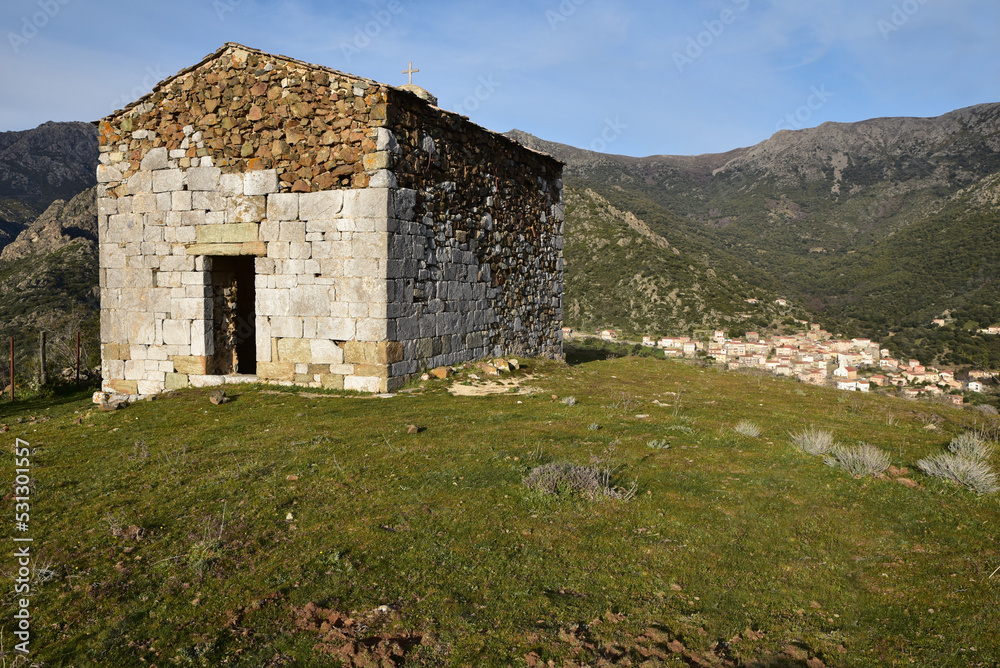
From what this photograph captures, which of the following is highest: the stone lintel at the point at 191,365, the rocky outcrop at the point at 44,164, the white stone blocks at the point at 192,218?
the rocky outcrop at the point at 44,164

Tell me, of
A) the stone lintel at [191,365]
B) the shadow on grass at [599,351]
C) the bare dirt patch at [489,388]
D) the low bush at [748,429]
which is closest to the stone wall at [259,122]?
the stone lintel at [191,365]

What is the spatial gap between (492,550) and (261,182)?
7717 millimetres

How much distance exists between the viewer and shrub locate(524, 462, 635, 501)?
4.59 meters

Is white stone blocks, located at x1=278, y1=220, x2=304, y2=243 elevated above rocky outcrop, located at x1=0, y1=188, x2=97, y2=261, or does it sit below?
below

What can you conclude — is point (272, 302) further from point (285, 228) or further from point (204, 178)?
point (204, 178)

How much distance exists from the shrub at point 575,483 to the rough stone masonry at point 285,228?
4462mm

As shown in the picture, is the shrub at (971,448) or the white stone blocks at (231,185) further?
the white stone blocks at (231,185)

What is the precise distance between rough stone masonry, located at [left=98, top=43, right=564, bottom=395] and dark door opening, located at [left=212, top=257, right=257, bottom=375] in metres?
0.04

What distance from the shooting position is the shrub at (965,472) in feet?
15.4

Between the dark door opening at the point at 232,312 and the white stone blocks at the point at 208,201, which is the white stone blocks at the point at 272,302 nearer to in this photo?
the dark door opening at the point at 232,312

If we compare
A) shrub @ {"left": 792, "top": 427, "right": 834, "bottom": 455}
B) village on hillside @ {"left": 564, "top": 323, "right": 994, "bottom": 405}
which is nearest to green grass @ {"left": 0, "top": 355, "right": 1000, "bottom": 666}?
shrub @ {"left": 792, "top": 427, "right": 834, "bottom": 455}

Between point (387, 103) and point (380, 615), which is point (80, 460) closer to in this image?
point (380, 615)

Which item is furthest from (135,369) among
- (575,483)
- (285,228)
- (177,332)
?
(575,483)

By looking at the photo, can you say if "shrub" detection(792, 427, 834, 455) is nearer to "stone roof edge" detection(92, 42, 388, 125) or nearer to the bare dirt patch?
the bare dirt patch
